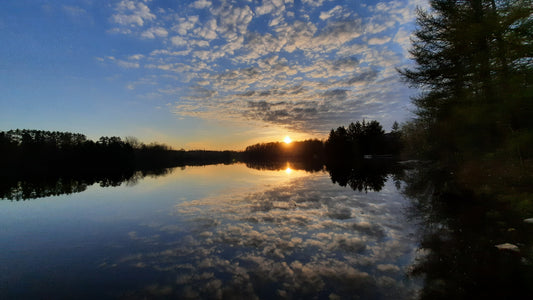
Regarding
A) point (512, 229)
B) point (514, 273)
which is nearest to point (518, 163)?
point (512, 229)

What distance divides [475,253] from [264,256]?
6092 mm

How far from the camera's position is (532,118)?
12312mm

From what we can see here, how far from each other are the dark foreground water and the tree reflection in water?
28 mm

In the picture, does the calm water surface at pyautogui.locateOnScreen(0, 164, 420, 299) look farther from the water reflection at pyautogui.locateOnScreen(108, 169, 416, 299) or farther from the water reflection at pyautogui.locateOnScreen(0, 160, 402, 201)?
the water reflection at pyautogui.locateOnScreen(0, 160, 402, 201)

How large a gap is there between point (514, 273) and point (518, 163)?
14635 millimetres

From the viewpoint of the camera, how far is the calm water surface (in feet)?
18.4

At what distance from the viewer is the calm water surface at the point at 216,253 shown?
18.4 feet

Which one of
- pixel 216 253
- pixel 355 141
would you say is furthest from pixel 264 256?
pixel 355 141

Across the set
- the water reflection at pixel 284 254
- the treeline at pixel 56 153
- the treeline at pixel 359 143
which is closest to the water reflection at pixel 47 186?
the water reflection at pixel 284 254

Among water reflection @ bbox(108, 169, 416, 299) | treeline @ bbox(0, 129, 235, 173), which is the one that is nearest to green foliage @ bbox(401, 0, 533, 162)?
water reflection @ bbox(108, 169, 416, 299)

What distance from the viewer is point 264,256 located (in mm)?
7371

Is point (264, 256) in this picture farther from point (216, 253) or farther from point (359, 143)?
point (359, 143)

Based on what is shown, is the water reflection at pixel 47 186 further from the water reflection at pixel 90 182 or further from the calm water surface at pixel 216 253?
the calm water surface at pixel 216 253

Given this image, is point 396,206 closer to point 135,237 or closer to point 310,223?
point 310,223
